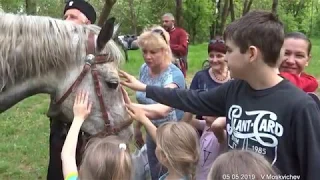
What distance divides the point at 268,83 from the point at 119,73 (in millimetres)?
1130

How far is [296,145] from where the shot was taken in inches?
77.6

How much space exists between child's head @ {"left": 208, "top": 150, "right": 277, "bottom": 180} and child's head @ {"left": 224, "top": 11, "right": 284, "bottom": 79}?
489mm

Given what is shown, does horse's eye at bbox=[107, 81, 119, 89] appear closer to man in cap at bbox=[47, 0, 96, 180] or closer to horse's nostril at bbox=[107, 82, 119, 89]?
horse's nostril at bbox=[107, 82, 119, 89]

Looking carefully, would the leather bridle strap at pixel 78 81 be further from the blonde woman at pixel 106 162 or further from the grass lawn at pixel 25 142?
the grass lawn at pixel 25 142

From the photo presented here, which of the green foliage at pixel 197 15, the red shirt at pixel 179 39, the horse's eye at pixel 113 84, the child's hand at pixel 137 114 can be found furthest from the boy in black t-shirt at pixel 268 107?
the green foliage at pixel 197 15

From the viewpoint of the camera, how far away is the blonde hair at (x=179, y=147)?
7.39ft

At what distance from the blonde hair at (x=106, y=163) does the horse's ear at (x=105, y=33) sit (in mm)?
848

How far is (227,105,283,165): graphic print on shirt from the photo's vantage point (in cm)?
200

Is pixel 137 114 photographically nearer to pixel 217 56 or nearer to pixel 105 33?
pixel 105 33

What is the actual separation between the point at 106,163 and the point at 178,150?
16.1 inches

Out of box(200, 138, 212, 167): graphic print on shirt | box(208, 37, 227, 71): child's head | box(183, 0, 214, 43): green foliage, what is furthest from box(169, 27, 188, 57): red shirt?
box(183, 0, 214, 43): green foliage

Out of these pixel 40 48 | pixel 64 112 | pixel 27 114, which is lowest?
pixel 27 114

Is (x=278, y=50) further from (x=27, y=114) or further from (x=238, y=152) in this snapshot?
(x=27, y=114)

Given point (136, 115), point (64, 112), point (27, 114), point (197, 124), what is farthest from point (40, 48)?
point (27, 114)
